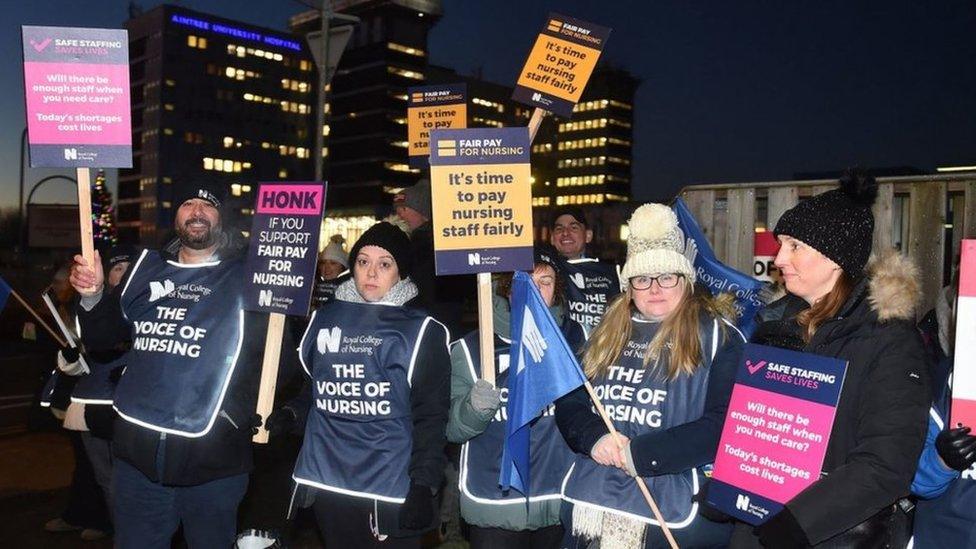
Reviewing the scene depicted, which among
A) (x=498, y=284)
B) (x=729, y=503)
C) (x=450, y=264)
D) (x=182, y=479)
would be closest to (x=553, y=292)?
(x=498, y=284)

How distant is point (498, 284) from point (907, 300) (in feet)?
7.69

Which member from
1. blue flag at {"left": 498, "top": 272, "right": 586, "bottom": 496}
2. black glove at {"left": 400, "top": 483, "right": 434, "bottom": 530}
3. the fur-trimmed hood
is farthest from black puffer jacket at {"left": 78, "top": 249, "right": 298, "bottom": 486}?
the fur-trimmed hood

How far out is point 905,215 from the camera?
6562mm

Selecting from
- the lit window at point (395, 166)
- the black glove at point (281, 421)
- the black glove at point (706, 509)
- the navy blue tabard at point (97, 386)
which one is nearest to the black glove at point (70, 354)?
the navy blue tabard at point (97, 386)

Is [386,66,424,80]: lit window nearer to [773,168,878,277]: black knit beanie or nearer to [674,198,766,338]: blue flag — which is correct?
[674,198,766,338]: blue flag

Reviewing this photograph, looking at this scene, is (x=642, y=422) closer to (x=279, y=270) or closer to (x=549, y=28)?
(x=279, y=270)

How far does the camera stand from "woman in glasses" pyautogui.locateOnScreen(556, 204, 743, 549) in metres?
3.03

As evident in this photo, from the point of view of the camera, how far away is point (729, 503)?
2760mm

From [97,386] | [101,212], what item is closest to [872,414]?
[97,386]

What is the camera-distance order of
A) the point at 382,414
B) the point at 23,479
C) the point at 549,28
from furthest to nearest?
1. the point at 23,479
2. the point at 549,28
3. the point at 382,414

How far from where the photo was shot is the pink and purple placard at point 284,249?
12.9 ft

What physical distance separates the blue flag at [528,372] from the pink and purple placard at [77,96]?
2.14 metres

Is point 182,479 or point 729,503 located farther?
point 182,479

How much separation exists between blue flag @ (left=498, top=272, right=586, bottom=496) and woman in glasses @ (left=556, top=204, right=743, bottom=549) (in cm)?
15
